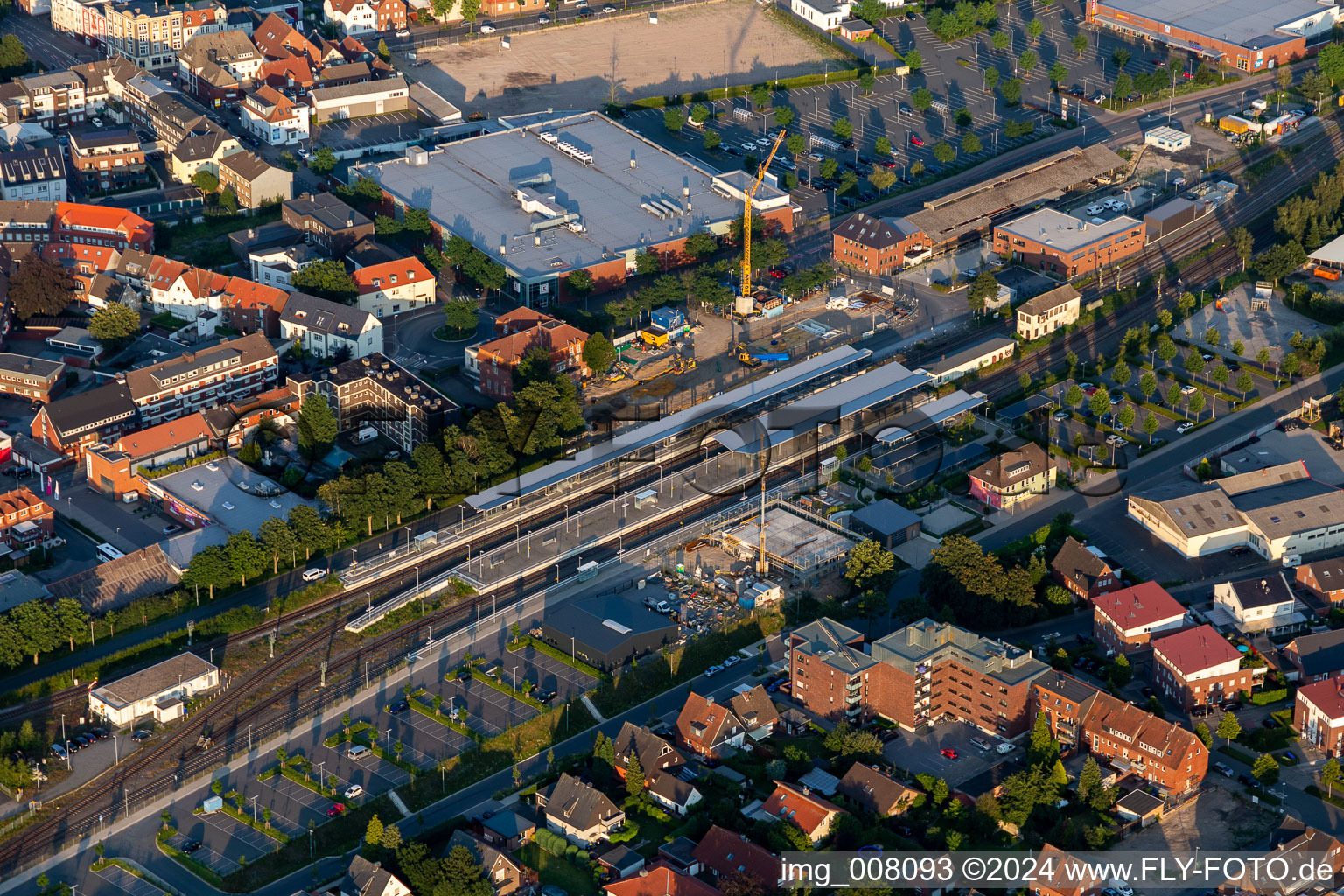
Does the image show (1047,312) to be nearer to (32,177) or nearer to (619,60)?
(619,60)

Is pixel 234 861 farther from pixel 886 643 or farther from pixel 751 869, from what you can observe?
pixel 886 643

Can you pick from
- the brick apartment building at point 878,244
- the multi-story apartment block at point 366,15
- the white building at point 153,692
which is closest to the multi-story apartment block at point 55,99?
the multi-story apartment block at point 366,15

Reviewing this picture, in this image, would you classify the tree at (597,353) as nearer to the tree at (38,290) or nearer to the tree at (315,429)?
the tree at (315,429)

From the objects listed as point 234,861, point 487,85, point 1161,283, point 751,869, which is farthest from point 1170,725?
point 487,85

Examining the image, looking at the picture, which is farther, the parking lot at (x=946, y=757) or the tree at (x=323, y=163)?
Result: the tree at (x=323, y=163)

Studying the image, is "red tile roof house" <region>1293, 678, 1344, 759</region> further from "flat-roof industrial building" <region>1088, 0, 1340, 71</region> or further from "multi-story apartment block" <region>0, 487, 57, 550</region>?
"flat-roof industrial building" <region>1088, 0, 1340, 71</region>

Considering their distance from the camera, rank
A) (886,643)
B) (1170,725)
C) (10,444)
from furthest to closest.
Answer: (10,444), (886,643), (1170,725)
